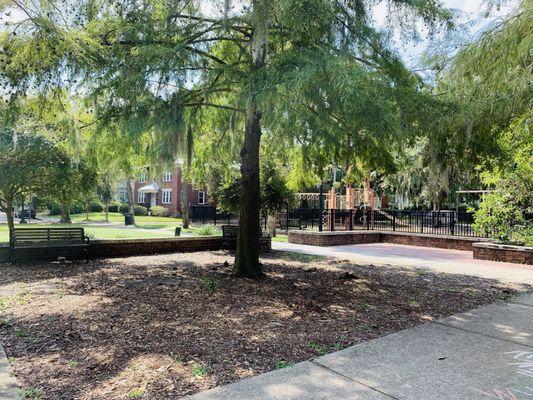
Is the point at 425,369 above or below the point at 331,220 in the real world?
below

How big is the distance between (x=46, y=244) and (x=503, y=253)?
40.6ft

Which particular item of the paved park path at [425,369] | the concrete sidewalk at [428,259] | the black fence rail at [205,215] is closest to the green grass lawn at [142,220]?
the black fence rail at [205,215]

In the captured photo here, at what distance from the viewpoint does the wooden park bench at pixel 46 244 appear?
9258 millimetres

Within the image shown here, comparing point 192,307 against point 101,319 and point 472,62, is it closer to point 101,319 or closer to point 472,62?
point 101,319

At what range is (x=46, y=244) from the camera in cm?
966

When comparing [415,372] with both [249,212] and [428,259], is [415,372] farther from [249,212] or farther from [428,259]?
[428,259]

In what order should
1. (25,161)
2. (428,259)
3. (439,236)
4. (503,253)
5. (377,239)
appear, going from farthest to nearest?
(377,239) → (439,236) → (428,259) → (503,253) → (25,161)

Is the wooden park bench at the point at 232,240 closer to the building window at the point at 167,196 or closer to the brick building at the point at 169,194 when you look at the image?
the brick building at the point at 169,194

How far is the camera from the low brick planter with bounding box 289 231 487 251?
49.5 feet

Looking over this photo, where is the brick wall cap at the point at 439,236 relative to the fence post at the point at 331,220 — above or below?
below

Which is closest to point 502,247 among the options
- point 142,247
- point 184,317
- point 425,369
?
point 425,369

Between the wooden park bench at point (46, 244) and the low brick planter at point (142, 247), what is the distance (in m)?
0.02

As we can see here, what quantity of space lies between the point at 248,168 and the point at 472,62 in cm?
496

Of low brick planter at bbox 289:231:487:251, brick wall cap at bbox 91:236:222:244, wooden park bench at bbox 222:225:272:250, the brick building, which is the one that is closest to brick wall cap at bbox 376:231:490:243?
low brick planter at bbox 289:231:487:251
